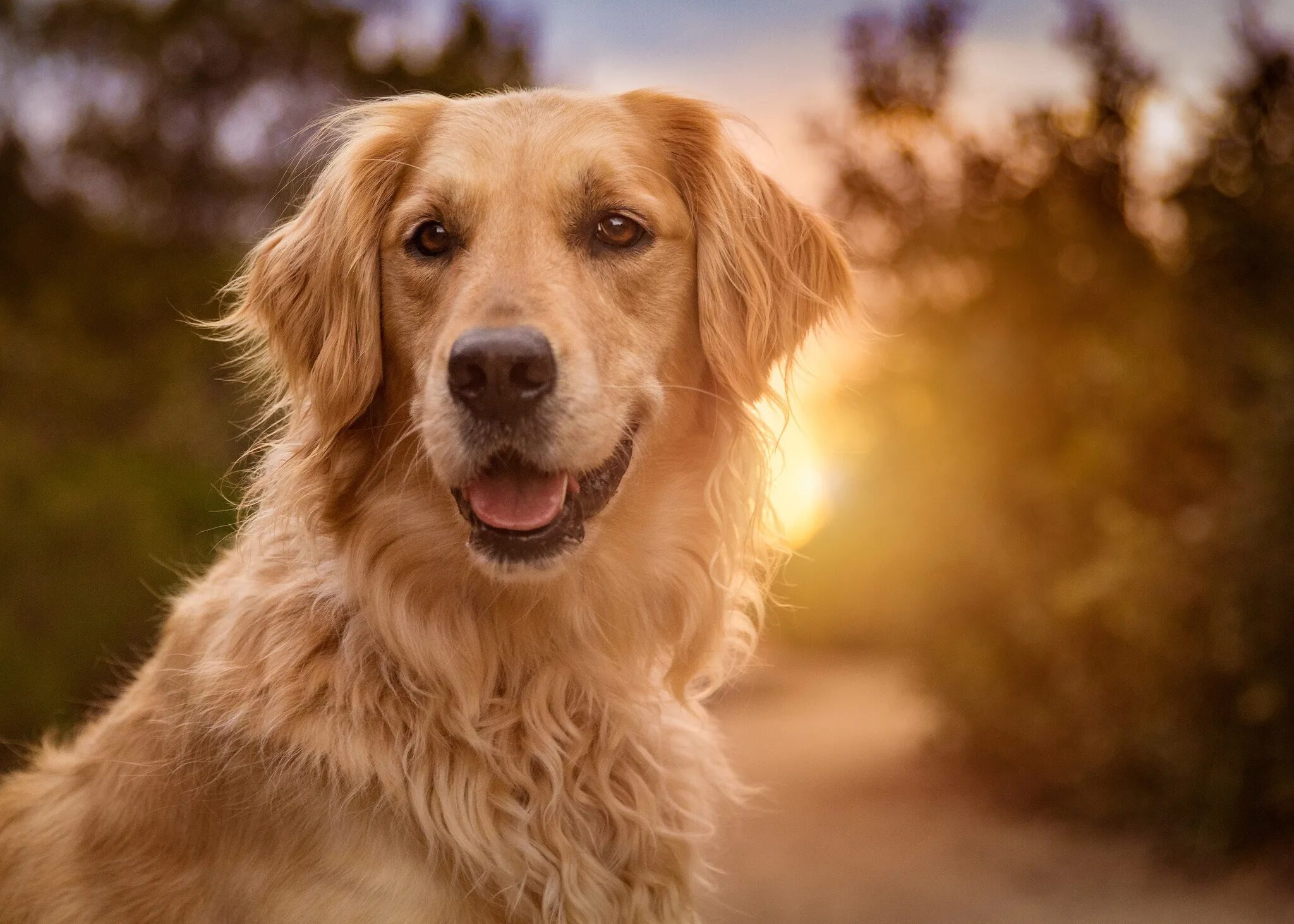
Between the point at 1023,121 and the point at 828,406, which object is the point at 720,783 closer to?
the point at 828,406

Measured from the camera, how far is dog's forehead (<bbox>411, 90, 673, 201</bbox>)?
2943 mm

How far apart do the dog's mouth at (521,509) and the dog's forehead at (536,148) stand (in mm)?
702

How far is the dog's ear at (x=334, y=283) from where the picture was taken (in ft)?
9.76

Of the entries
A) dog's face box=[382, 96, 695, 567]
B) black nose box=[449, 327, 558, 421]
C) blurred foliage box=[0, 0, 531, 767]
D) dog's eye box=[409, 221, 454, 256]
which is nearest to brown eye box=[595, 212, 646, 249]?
dog's face box=[382, 96, 695, 567]

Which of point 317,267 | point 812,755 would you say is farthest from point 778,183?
point 812,755

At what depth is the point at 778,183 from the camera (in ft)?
11.2

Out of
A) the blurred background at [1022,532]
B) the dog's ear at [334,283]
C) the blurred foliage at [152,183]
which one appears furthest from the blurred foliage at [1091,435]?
the blurred foliage at [152,183]

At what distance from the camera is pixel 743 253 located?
124 inches

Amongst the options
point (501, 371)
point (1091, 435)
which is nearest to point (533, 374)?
point (501, 371)

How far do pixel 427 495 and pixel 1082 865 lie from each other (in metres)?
5.05

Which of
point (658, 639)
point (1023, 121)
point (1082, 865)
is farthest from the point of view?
point (1023, 121)

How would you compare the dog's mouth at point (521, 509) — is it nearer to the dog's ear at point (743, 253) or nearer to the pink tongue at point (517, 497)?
the pink tongue at point (517, 497)

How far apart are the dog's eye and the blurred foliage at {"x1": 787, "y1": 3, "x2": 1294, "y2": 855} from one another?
3297 mm

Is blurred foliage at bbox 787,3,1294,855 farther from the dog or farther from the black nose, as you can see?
the black nose
